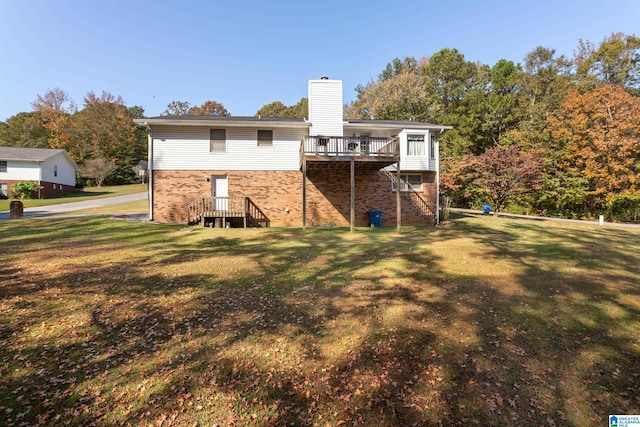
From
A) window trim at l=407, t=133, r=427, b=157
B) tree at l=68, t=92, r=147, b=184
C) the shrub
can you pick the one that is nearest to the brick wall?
window trim at l=407, t=133, r=427, b=157

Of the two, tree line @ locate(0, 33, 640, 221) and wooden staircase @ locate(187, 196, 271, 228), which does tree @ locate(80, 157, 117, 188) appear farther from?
wooden staircase @ locate(187, 196, 271, 228)

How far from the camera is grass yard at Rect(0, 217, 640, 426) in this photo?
3.01 meters

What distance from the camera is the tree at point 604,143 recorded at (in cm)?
2234

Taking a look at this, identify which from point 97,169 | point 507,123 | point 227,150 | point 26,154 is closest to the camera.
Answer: point 227,150

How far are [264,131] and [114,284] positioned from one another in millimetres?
11442

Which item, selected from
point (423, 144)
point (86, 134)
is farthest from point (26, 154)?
point (423, 144)

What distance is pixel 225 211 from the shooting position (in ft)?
48.3

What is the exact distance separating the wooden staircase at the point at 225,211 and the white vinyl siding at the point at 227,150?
1.75m

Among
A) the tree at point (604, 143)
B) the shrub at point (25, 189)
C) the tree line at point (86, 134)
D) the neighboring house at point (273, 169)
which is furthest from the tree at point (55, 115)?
the tree at point (604, 143)

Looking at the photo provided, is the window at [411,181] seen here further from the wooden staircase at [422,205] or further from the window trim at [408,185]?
the wooden staircase at [422,205]

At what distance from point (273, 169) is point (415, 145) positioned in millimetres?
8185

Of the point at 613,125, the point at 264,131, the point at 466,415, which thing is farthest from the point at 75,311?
the point at 613,125

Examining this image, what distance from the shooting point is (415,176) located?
56.7 feet

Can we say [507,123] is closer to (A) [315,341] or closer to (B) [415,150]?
(B) [415,150]
